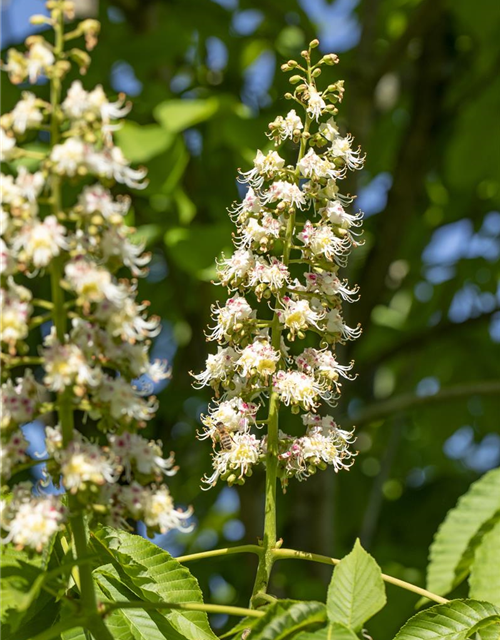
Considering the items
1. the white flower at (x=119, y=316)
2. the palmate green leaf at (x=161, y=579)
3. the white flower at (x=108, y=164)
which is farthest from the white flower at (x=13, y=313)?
the palmate green leaf at (x=161, y=579)

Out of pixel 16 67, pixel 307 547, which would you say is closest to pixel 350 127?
pixel 307 547

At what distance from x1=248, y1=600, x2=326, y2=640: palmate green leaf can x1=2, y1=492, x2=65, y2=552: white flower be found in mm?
352

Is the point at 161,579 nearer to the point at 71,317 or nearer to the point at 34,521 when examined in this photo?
the point at 34,521

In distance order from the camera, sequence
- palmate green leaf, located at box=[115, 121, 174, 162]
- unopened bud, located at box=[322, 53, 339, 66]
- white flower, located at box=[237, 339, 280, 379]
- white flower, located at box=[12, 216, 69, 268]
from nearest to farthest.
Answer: white flower, located at box=[12, 216, 69, 268], white flower, located at box=[237, 339, 280, 379], unopened bud, located at box=[322, 53, 339, 66], palmate green leaf, located at box=[115, 121, 174, 162]

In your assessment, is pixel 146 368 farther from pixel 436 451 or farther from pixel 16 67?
pixel 436 451

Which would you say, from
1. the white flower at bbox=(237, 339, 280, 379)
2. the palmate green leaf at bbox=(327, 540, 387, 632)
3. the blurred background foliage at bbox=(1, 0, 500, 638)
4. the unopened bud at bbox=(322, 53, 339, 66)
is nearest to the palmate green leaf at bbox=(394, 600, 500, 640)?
the palmate green leaf at bbox=(327, 540, 387, 632)

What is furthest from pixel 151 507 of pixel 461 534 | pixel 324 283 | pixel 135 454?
pixel 461 534

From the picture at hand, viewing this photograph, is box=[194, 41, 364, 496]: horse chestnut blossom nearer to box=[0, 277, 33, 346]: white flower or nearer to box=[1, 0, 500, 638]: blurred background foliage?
box=[0, 277, 33, 346]: white flower

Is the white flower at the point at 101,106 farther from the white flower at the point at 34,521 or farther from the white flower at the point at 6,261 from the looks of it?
the white flower at the point at 34,521

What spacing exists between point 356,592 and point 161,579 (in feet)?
1.47

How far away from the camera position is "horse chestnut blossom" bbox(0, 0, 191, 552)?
1.25 m

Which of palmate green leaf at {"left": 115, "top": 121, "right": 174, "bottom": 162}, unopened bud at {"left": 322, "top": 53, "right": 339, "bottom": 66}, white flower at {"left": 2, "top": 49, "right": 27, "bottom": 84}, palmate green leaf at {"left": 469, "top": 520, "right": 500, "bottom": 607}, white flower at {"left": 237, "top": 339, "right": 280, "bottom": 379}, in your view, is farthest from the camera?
palmate green leaf at {"left": 115, "top": 121, "right": 174, "bottom": 162}

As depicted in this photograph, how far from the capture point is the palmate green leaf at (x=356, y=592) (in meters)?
1.40

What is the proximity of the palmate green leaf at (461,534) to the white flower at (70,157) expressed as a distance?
1.65 metres
